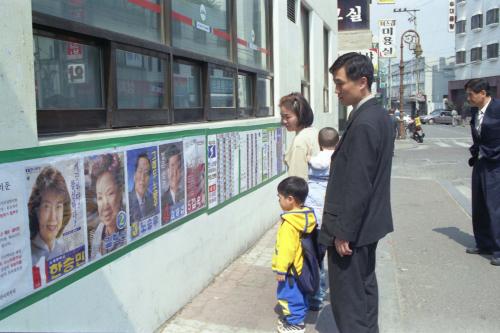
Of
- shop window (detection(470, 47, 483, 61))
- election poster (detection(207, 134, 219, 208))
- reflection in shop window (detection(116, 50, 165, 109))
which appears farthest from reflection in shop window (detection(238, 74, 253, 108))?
shop window (detection(470, 47, 483, 61))

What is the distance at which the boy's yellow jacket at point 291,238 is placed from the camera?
353 centimetres

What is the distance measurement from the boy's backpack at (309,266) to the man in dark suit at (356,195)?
2.10 feet

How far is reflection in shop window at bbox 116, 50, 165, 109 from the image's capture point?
135 inches

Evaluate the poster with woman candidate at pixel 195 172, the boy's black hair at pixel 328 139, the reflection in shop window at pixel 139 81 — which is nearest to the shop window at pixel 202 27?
the reflection in shop window at pixel 139 81

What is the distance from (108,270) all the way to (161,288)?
766 mm

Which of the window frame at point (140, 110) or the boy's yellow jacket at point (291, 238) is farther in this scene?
the boy's yellow jacket at point (291, 238)

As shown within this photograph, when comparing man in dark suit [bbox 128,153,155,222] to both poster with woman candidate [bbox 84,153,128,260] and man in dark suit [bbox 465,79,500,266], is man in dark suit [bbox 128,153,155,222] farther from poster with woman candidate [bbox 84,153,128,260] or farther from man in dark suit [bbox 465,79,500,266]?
man in dark suit [bbox 465,79,500,266]

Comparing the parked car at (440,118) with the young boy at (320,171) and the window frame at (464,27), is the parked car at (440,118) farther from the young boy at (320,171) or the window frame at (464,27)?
the young boy at (320,171)

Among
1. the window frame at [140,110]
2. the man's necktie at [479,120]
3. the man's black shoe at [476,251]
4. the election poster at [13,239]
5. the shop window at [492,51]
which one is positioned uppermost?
the shop window at [492,51]

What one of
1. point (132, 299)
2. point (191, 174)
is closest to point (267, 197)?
point (191, 174)

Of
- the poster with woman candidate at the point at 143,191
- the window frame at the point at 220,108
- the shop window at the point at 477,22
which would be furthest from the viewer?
the shop window at the point at 477,22

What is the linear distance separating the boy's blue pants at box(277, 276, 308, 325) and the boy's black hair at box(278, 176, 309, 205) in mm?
601

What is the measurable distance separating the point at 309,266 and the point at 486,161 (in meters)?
2.96

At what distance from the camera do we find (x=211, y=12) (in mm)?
5074
